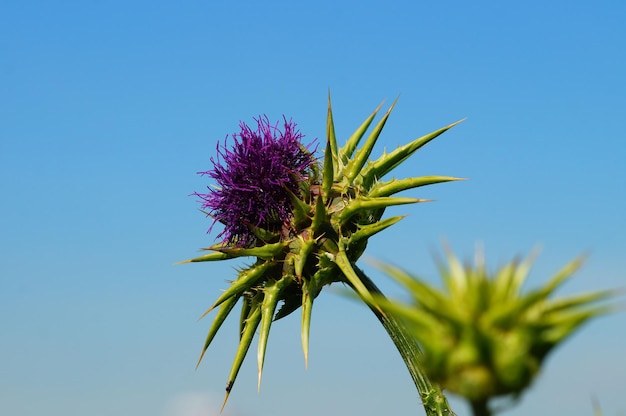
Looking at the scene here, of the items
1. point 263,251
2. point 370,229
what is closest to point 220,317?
point 263,251

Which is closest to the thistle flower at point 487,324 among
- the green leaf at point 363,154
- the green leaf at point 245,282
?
the green leaf at point 245,282

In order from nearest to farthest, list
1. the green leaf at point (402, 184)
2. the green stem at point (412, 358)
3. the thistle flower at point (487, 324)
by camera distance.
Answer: the thistle flower at point (487, 324), the green stem at point (412, 358), the green leaf at point (402, 184)

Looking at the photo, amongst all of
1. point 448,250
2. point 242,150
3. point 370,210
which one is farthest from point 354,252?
point 448,250

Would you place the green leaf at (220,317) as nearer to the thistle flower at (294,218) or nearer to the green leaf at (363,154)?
the thistle flower at (294,218)

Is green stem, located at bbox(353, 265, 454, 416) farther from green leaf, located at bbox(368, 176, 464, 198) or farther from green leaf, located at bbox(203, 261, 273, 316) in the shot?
green leaf, located at bbox(203, 261, 273, 316)

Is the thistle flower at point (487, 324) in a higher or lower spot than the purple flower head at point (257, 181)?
lower

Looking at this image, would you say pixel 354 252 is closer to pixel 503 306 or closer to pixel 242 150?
pixel 242 150
